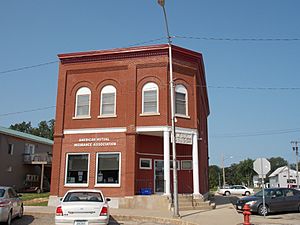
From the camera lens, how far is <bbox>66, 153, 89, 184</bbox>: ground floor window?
2370 cm

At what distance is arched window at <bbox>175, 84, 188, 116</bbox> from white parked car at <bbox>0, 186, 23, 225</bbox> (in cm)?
1179

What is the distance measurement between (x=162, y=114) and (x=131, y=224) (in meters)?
8.68

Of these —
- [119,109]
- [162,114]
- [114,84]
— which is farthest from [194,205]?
[114,84]

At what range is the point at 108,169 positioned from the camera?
2331 cm

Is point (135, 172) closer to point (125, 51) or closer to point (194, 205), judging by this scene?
point (194, 205)

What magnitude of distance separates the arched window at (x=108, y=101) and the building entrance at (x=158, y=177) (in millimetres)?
4857

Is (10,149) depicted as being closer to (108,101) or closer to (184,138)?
(108,101)

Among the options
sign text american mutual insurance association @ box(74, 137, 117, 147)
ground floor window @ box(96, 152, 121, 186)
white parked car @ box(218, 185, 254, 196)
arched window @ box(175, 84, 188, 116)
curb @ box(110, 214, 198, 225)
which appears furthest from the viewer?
white parked car @ box(218, 185, 254, 196)

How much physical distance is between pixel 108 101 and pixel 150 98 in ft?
9.71

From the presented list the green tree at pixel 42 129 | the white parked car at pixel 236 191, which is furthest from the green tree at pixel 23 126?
the white parked car at pixel 236 191

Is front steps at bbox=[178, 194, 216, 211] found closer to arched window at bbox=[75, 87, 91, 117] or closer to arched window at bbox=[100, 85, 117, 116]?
arched window at bbox=[100, 85, 117, 116]

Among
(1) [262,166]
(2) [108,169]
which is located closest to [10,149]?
(2) [108,169]

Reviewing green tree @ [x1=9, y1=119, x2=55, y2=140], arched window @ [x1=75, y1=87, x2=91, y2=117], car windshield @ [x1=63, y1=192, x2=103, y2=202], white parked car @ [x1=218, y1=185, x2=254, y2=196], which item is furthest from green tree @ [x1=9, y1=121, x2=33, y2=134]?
car windshield @ [x1=63, y1=192, x2=103, y2=202]

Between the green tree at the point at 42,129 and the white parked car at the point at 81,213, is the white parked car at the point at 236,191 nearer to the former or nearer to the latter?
the white parked car at the point at 81,213
